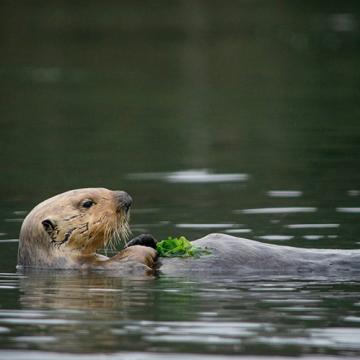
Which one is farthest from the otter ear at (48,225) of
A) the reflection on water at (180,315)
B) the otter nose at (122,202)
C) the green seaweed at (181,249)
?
the green seaweed at (181,249)

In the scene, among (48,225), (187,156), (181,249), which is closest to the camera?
(181,249)

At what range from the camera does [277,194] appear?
1290 cm

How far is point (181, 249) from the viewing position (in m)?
9.21

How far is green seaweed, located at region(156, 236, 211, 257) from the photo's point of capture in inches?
362

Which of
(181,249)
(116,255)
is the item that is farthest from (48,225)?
(181,249)

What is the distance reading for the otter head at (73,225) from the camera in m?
9.39

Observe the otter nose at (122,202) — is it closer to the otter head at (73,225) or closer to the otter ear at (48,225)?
the otter head at (73,225)

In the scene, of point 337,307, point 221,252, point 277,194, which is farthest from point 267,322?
point 277,194

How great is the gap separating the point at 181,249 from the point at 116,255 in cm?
45

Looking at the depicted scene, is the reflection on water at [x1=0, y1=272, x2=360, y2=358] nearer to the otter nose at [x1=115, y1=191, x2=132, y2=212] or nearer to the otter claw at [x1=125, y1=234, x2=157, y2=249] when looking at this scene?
the otter claw at [x1=125, y1=234, x2=157, y2=249]

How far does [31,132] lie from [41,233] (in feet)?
29.3

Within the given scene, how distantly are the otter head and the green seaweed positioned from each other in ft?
1.08

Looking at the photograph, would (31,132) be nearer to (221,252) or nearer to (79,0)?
(221,252)

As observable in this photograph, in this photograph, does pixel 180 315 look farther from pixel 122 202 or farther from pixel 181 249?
pixel 122 202
